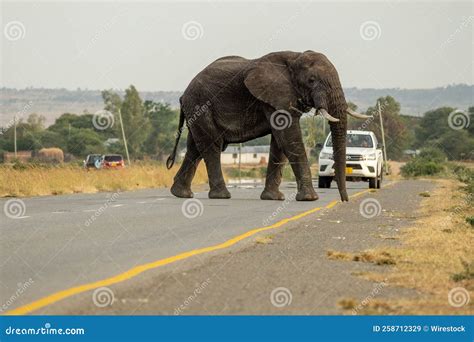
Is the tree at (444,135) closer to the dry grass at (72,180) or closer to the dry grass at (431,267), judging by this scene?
the dry grass at (72,180)

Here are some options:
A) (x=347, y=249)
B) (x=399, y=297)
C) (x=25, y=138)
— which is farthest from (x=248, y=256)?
(x=25, y=138)

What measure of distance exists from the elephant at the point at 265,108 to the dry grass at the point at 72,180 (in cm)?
608

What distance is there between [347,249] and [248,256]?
5.60ft

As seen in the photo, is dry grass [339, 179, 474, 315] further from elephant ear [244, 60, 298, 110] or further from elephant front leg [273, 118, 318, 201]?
elephant ear [244, 60, 298, 110]

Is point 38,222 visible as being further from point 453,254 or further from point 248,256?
point 453,254

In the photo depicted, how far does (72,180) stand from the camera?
36219 millimetres

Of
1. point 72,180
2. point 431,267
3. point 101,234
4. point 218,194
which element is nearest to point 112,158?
point 72,180

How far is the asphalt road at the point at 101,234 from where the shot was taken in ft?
34.8

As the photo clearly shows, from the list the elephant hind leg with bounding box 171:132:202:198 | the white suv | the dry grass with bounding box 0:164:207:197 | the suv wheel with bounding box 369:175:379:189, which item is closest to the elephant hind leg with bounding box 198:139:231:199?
the elephant hind leg with bounding box 171:132:202:198

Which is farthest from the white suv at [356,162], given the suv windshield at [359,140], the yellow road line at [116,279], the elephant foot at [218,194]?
the yellow road line at [116,279]

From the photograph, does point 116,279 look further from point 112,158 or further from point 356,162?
point 112,158

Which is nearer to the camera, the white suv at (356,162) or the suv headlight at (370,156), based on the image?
the white suv at (356,162)

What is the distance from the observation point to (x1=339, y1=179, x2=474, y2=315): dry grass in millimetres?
9121

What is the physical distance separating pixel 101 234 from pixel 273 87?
1193 centimetres
